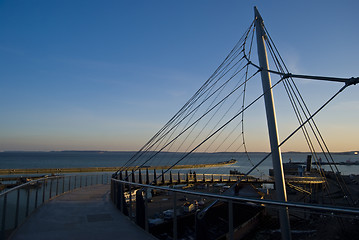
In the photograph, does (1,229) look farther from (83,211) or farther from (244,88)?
(244,88)

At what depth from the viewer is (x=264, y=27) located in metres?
8.81

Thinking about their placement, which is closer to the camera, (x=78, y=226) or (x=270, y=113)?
(x=78, y=226)

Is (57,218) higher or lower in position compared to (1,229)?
lower

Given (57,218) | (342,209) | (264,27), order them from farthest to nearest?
(264,27)
(57,218)
(342,209)

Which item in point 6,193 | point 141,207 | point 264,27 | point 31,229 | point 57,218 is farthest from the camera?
point 264,27

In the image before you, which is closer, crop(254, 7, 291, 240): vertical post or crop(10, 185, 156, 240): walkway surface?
crop(10, 185, 156, 240): walkway surface

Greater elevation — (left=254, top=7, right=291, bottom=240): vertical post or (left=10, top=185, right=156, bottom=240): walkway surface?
(left=254, top=7, right=291, bottom=240): vertical post

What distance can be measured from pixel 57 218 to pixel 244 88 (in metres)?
8.26

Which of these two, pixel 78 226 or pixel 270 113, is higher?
pixel 270 113

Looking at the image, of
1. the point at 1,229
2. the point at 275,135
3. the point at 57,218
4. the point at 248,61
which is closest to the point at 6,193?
the point at 1,229

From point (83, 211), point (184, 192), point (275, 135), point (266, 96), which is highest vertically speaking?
point (266, 96)

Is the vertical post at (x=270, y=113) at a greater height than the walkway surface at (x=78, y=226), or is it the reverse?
the vertical post at (x=270, y=113)

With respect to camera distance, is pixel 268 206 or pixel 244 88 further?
pixel 244 88

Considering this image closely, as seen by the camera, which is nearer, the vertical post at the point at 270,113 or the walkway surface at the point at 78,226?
the walkway surface at the point at 78,226
